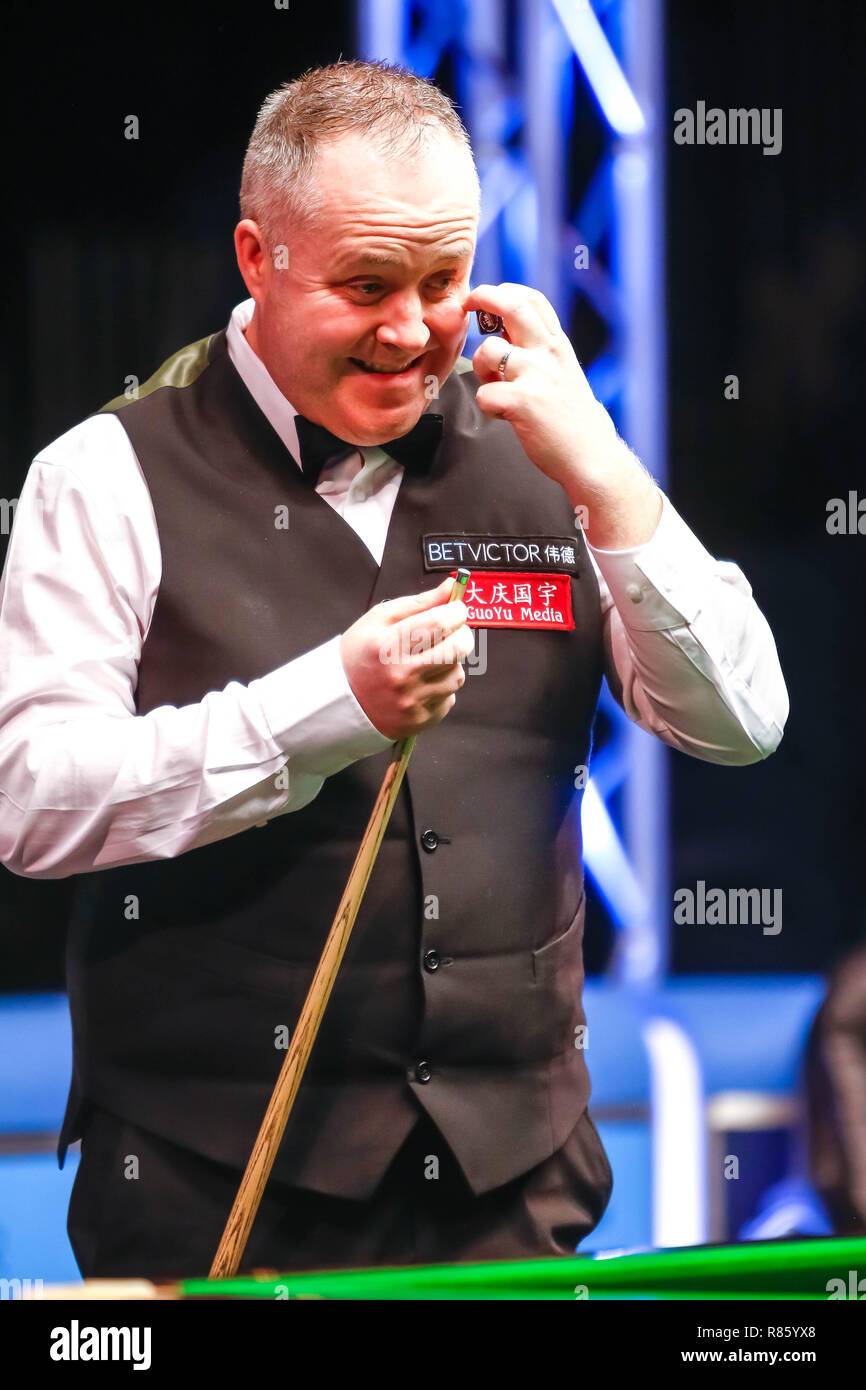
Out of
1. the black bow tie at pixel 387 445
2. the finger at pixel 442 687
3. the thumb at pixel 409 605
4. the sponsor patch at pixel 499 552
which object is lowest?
the finger at pixel 442 687

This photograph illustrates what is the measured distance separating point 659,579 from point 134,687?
2.19 ft

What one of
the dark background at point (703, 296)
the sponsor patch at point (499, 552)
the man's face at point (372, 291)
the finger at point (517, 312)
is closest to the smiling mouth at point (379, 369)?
the man's face at point (372, 291)

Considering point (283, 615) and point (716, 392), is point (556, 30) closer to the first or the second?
point (716, 392)

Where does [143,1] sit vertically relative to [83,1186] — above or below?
above

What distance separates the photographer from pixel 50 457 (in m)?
1.96

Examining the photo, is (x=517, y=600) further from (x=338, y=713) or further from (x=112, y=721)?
(x=112, y=721)

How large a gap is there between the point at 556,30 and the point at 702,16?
242 millimetres

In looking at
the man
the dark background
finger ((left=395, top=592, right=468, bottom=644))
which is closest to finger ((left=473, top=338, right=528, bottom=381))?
the man

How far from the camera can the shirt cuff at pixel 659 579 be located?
6.01ft

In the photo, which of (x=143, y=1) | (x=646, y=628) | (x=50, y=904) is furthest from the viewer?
(x=50, y=904)

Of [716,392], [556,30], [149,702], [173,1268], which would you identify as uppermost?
[556,30]

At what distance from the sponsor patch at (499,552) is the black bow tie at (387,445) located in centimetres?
11

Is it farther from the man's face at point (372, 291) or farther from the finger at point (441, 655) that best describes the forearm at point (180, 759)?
the man's face at point (372, 291)
